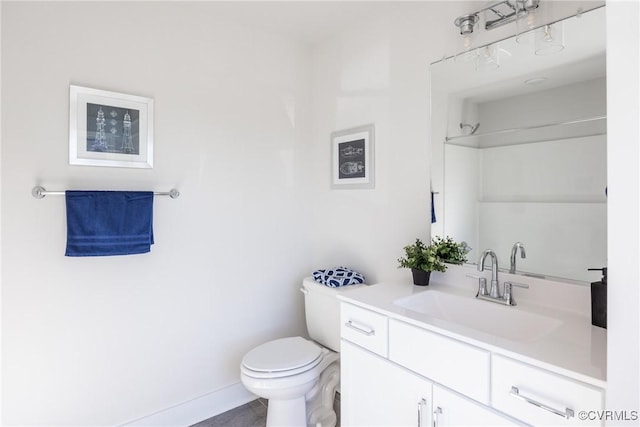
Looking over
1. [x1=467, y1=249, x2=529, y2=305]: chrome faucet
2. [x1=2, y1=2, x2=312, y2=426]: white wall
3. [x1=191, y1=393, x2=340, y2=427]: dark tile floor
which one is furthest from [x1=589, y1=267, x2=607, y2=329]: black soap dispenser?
[x1=2, y1=2, x2=312, y2=426]: white wall

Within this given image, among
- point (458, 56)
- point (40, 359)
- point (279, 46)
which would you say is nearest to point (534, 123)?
point (458, 56)

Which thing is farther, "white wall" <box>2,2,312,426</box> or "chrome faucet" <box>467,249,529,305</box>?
"white wall" <box>2,2,312,426</box>

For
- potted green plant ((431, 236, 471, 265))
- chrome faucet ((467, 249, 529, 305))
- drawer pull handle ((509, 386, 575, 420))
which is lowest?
drawer pull handle ((509, 386, 575, 420))

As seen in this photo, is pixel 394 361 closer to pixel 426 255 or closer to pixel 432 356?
pixel 432 356

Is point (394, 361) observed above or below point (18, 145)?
below

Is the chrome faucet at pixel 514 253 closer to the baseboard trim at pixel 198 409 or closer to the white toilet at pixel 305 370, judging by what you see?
the white toilet at pixel 305 370

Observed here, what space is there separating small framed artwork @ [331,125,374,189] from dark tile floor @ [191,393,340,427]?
1.37 metres

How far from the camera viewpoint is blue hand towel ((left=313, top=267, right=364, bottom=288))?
2041 millimetres

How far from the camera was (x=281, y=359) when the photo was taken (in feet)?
5.86

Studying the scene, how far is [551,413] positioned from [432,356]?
0.36 m

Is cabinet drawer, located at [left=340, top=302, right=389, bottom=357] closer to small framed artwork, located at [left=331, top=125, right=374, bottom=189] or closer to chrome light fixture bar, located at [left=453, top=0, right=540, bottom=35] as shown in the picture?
small framed artwork, located at [left=331, top=125, right=374, bottom=189]
